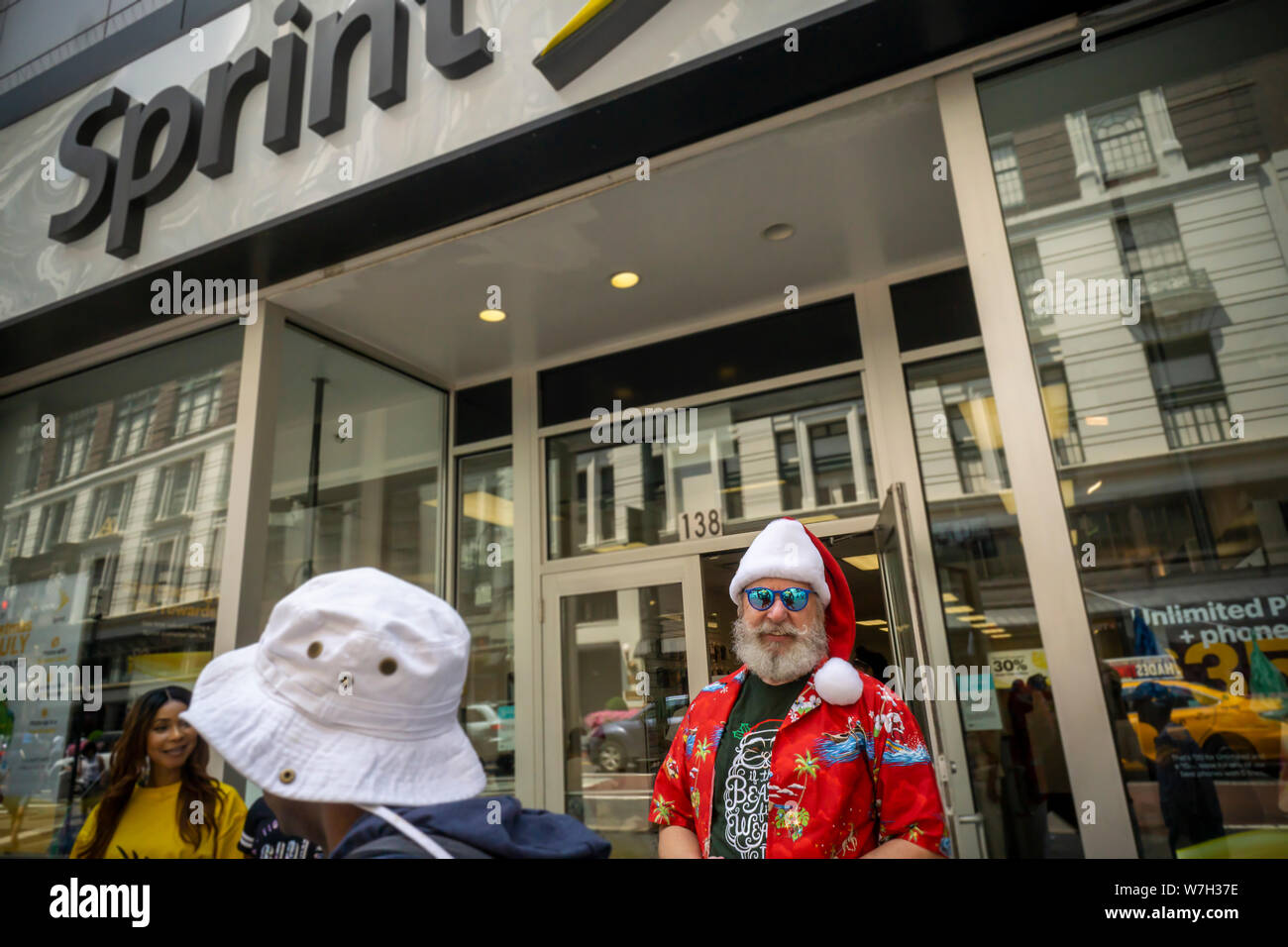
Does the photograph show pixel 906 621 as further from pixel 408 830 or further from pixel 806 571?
pixel 408 830

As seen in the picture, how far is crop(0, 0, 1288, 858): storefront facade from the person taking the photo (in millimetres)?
2236

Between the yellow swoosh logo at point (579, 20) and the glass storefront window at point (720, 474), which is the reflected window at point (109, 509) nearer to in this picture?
the glass storefront window at point (720, 474)

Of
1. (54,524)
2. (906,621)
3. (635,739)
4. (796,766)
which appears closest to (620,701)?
(635,739)

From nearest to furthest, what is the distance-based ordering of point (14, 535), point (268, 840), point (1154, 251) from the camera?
point (268, 840)
point (1154, 251)
point (14, 535)

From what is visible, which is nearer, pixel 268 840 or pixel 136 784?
pixel 268 840

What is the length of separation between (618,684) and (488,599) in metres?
1.08

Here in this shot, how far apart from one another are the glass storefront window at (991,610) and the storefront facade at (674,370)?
2 centimetres

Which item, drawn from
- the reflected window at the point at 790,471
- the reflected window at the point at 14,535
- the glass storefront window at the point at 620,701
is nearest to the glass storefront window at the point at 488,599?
the glass storefront window at the point at 620,701

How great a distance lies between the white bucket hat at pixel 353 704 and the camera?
0.92 metres

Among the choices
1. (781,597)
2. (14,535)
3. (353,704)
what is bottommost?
(353,704)

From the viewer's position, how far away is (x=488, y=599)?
5082 mm
